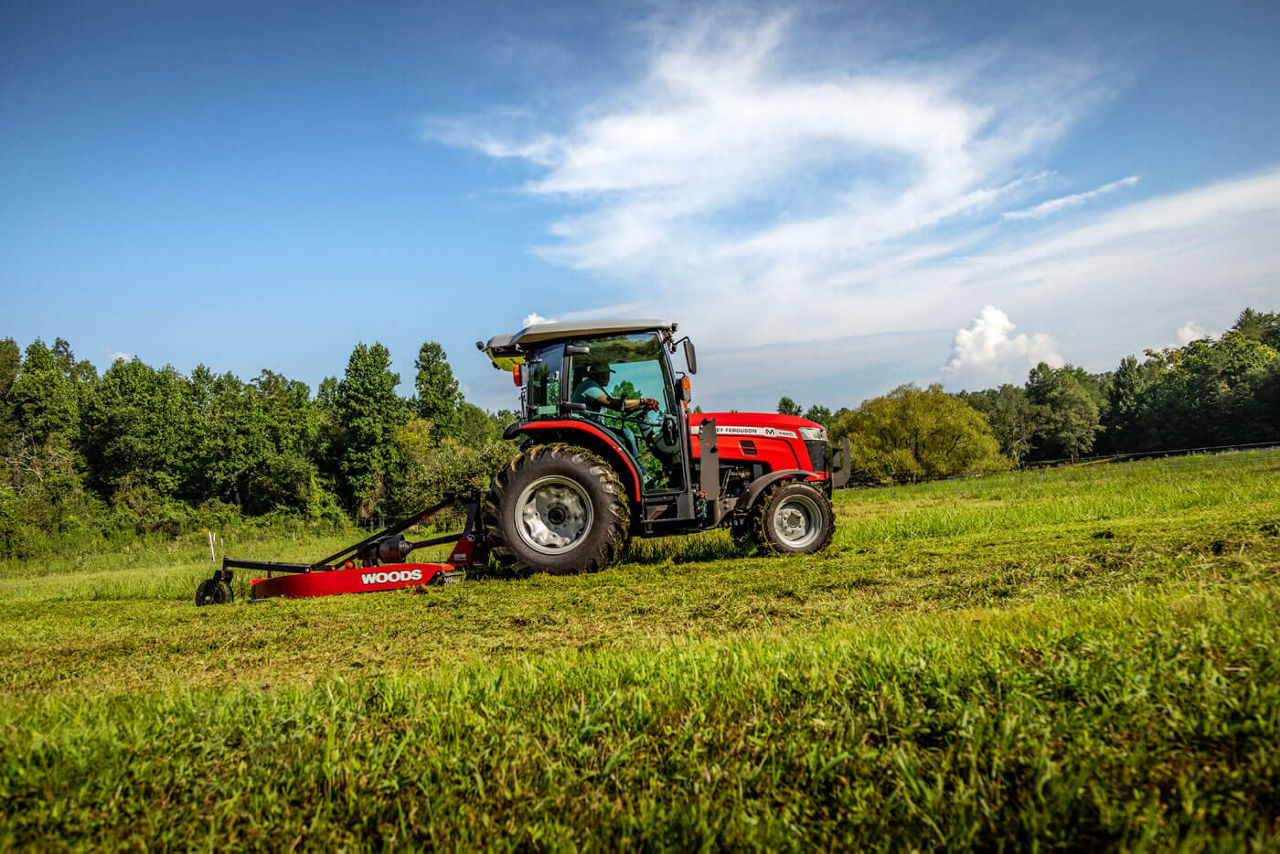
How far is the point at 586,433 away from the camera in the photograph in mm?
6891

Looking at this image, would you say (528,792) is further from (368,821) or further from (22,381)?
(22,381)

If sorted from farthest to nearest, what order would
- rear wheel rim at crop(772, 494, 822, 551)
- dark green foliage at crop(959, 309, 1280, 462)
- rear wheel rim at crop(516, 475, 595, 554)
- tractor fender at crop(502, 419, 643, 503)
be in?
1. dark green foliage at crop(959, 309, 1280, 462)
2. rear wheel rim at crop(772, 494, 822, 551)
3. tractor fender at crop(502, 419, 643, 503)
4. rear wheel rim at crop(516, 475, 595, 554)

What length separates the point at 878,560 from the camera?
6.07 metres

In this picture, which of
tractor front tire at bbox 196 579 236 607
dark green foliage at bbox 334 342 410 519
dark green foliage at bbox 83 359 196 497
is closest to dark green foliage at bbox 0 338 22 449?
dark green foliage at bbox 83 359 196 497

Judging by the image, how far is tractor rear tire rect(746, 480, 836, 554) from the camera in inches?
275

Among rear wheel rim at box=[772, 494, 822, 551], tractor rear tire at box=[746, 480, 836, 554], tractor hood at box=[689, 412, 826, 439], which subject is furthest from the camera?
tractor hood at box=[689, 412, 826, 439]

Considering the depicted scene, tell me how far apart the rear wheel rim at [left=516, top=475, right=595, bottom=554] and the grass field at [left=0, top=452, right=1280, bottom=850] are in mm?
2716

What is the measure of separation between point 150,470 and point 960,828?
5448 centimetres

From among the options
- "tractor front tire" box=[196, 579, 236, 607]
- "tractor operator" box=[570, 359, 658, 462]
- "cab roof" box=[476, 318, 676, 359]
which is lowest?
"tractor front tire" box=[196, 579, 236, 607]

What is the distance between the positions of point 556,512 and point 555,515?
0.03 metres

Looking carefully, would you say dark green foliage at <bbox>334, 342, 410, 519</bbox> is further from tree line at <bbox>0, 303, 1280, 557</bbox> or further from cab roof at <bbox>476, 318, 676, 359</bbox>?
cab roof at <bbox>476, 318, 676, 359</bbox>

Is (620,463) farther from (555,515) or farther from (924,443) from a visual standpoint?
(924,443)

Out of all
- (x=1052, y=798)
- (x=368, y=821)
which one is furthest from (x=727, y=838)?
(x=368, y=821)

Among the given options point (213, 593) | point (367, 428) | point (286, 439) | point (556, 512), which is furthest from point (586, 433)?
point (286, 439)
